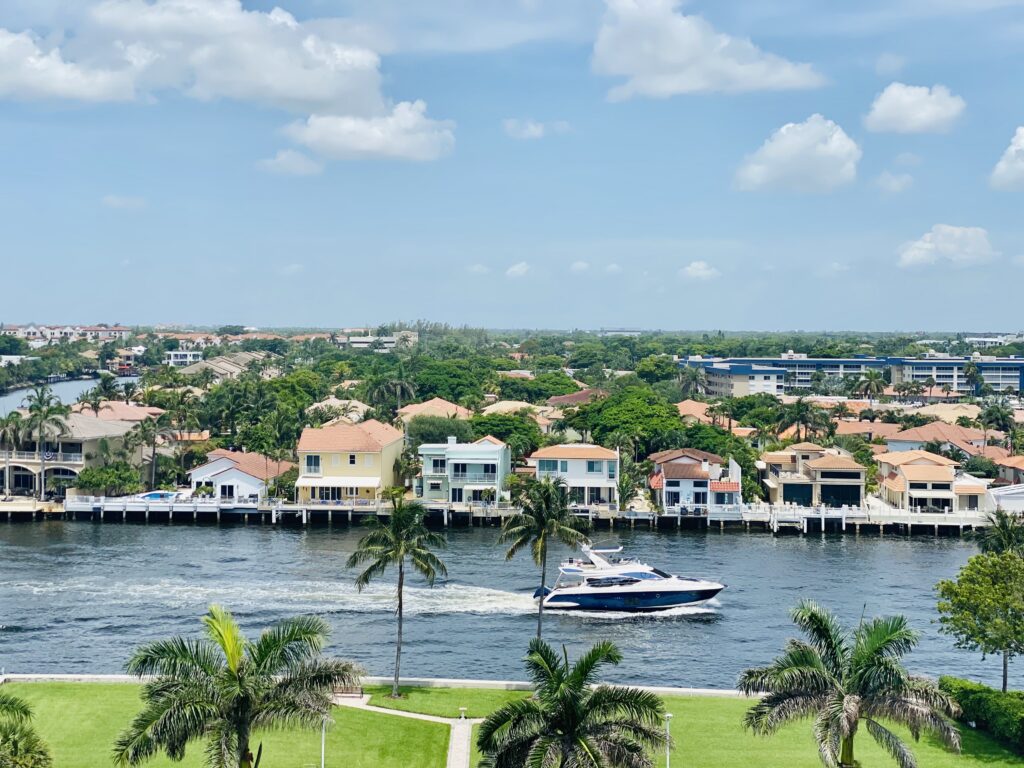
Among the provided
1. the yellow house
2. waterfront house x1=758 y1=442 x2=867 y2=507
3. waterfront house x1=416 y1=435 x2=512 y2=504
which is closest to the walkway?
waterfront house x1=416 y1=435 x2=512 y2=504

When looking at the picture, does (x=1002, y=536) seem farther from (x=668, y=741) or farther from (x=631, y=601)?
(x=668, y=741)

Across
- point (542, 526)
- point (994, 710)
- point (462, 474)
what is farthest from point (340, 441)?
point (994, 710)

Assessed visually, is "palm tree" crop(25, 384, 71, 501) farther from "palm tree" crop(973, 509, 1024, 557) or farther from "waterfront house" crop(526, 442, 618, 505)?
"palm tree" crop(973, 509, 1024, 557)

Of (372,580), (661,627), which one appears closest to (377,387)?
(372,580)

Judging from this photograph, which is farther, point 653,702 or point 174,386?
point 174,386

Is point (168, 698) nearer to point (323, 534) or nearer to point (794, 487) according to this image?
point (323, 534)
